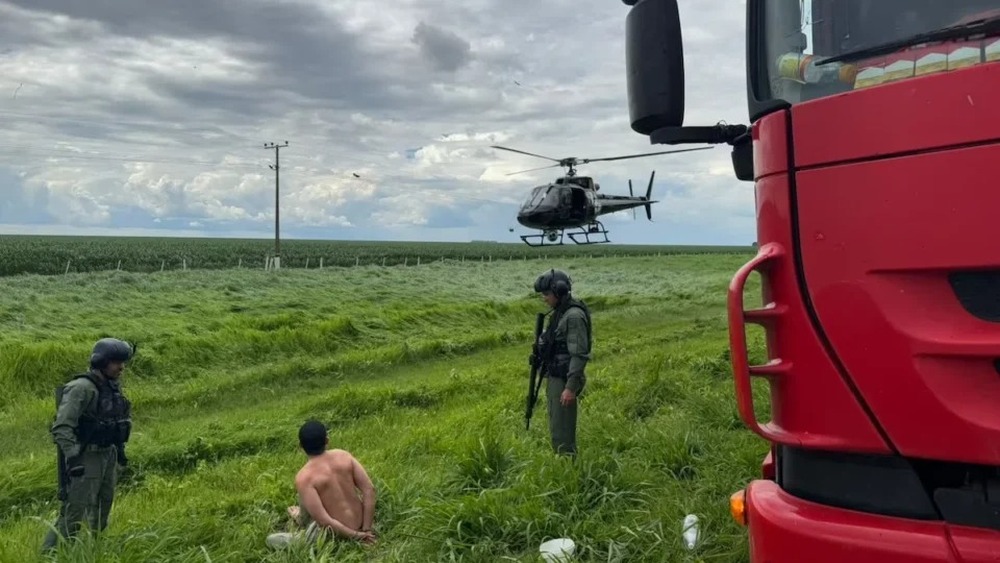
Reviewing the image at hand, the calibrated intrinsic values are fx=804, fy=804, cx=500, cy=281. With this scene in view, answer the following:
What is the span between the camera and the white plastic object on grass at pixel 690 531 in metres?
4.11

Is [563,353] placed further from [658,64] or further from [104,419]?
[658,64]

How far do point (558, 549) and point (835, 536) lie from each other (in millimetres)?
2453

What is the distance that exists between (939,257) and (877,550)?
27.1 inches

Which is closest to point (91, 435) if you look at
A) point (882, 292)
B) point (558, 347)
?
point (558, 347)

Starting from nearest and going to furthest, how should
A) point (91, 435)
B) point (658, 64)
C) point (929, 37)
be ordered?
point (929, 37) < point (658, 64) < point (91, 435)

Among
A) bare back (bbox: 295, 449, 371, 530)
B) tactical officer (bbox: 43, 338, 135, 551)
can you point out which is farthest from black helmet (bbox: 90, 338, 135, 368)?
bare back (bbox: 295, 449, 371, 530)

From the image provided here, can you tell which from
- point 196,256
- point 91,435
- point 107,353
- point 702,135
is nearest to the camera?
point 702,135

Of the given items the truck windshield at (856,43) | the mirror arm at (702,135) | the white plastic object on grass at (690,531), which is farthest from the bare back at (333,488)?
the truck windshield at (856,43)

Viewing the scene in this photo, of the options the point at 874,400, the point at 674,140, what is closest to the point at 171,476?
the point at 674,140

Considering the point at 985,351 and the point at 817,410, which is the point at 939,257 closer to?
the point at 985,351

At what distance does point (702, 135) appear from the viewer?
8.67 feet

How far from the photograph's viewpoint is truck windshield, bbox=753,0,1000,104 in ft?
6.32

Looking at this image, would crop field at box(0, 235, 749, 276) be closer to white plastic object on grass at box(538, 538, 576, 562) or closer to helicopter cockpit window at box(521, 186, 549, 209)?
helicopter cockpit window at box(521, 186, 549, 209)

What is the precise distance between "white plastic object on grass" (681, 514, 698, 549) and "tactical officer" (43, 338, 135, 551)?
377 cm
